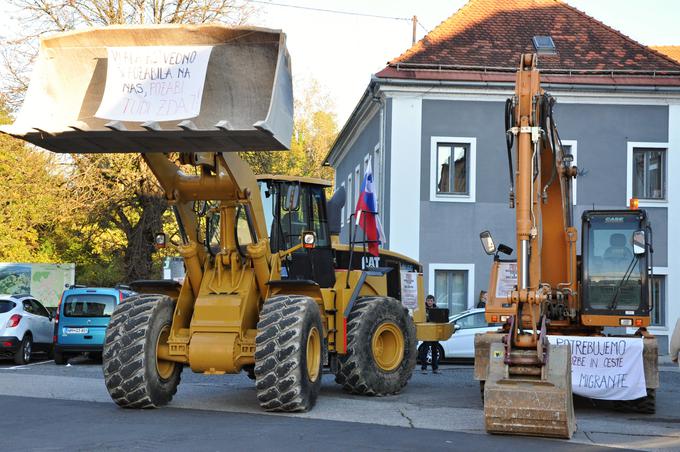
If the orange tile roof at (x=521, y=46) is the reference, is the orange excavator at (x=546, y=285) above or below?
below

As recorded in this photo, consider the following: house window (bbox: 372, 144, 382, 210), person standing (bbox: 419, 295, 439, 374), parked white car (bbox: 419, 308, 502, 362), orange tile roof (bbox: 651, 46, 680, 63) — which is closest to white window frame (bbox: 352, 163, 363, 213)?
house window (bbox: 372, 144, 382, 210)

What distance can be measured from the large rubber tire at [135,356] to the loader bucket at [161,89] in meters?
2.13

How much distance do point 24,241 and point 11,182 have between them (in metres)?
7.20

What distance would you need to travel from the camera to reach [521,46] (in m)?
28.7

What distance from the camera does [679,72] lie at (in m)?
27.7

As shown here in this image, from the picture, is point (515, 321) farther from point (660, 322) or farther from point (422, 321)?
point (660, 322)

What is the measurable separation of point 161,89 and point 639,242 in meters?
6.99

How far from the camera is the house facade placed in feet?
88.8

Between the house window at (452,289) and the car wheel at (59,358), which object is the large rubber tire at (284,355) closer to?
the car wheel at (59,358)

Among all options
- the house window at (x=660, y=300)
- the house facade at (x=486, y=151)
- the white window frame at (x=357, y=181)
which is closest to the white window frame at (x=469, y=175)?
the house facade at (x=486, y=151)

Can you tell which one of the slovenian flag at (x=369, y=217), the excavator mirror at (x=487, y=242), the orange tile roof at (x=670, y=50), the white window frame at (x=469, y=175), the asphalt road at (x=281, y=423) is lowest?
the asphalt road at (x=281, y=423)

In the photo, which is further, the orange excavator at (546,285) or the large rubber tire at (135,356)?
the large rubber tire at (135,356)

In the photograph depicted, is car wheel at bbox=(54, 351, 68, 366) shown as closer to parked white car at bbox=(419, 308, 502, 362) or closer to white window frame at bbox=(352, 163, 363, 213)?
parked white car at bbox=(419, 308, 502, 362)

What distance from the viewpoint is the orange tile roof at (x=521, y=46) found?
27500 millimetres
